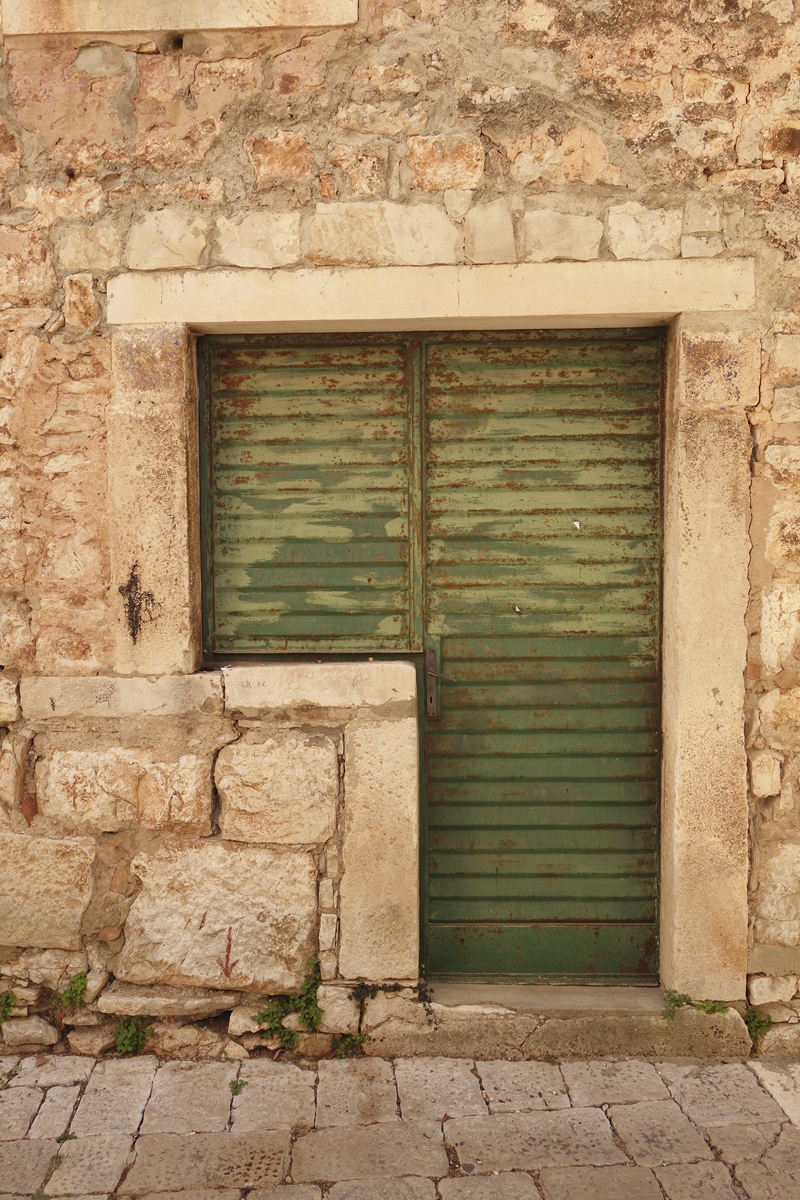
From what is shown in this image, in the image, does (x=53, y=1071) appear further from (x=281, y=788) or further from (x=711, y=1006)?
(x=711, y=1006)

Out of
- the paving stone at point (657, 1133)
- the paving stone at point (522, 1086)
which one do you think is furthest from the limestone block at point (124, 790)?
the paving stone at point (657, 1133)

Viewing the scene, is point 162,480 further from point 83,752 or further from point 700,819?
point 700,819

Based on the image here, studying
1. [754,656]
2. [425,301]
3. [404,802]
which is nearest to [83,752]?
[404,802]

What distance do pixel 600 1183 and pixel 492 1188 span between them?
0.31 m

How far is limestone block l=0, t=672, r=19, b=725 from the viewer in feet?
9.84

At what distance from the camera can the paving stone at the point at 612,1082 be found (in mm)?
2707

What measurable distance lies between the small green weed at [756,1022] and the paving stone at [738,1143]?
1.39 ft

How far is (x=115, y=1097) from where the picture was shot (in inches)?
107

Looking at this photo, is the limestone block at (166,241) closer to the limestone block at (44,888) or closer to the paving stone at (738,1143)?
the limestone block at (44,888)

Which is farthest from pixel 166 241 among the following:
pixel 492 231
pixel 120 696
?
pixel 120 696

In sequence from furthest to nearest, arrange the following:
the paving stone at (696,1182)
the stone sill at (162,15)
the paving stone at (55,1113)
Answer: the stone sill at (162,15), the paving stone at (55,1113), the paving stone at (696,1182)

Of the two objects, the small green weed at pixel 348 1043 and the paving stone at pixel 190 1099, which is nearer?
the paving stone at pixel 190 1099

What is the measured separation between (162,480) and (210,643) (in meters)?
0.63

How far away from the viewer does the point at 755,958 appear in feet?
9.68
